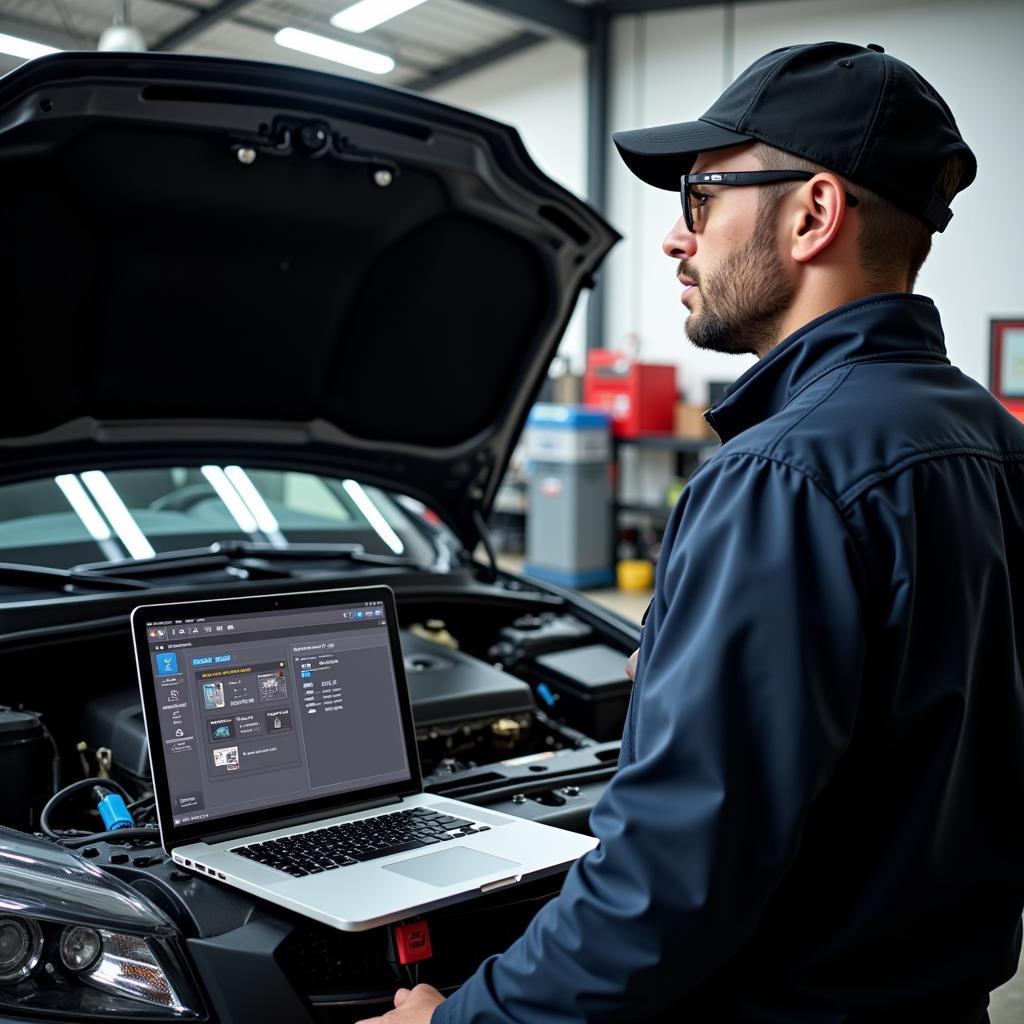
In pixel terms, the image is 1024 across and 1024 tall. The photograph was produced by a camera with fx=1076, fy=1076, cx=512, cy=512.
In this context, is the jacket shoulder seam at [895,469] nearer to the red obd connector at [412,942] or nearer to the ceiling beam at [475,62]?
the red obd connector at [412,942]

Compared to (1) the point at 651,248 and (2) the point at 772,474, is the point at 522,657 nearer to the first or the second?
(2) the point at 772,474

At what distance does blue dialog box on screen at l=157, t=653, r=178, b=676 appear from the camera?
1.47 meters

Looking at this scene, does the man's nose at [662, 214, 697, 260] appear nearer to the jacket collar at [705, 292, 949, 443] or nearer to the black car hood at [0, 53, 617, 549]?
the jacket collar at [705, 292, 949, 443]

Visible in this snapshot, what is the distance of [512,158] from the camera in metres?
2.09

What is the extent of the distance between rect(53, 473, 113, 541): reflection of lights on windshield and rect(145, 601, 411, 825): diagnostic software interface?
3.07ft

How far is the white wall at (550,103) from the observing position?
9.31 meters

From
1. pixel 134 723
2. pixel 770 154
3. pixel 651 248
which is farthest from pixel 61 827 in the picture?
pixel 651 248

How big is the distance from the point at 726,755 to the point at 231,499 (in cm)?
192

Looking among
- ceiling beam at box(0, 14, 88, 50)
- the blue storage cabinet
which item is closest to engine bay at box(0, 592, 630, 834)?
the blue storage cabinet

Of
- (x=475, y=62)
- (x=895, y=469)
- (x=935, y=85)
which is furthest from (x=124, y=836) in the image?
(x=475, y=62)

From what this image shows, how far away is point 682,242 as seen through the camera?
4.19 feet

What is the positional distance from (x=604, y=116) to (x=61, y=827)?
8114 mm

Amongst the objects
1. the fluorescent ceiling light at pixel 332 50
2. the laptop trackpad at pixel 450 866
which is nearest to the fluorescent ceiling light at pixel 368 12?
the fluorescent ceiling light at pixel 332 50

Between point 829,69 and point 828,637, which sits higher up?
point 829,69
